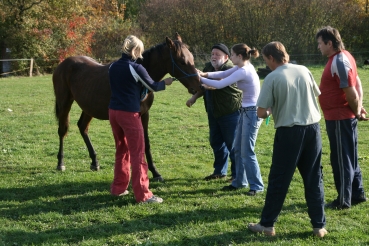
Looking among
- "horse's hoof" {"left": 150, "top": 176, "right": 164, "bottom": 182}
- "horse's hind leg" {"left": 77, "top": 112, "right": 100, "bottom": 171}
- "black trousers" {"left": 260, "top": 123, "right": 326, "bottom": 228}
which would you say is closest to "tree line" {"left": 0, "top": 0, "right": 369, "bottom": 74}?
"horse's hind leg" {"left": 77, "top": 112, "right": 100, "bottom": 171}

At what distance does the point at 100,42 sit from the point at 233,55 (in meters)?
33.9

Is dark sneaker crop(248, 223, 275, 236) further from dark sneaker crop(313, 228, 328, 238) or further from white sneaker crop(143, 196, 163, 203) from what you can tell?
white sneaker crop(143, 196, 163, 203)

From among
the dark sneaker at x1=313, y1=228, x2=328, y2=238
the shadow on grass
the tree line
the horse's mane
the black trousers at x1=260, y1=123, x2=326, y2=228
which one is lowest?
the shadow on grass

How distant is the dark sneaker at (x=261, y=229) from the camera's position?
4.71 m

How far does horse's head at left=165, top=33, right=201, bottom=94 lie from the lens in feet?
19.8

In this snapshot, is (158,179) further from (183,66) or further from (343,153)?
(343,153)

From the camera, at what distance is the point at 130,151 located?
5711 millimetres

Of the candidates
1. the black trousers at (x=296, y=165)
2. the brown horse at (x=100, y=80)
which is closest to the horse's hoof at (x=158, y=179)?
the brown horse at (x=100, y=80)

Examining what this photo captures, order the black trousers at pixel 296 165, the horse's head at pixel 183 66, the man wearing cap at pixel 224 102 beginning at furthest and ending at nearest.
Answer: the man wearing cap at pixel 224 102, the horse's head at pixel 183 66, the black trousers at pixel 296 165

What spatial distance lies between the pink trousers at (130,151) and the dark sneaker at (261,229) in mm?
1587

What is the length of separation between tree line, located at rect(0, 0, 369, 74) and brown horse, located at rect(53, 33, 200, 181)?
2420cm

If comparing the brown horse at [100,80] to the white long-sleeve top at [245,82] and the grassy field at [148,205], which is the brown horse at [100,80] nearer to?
the white long-sleeve top at [245,82]

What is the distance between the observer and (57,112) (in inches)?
330

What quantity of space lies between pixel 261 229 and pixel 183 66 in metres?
2.47
